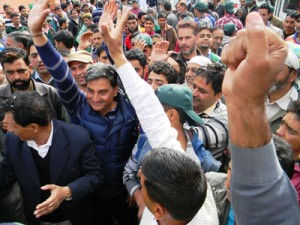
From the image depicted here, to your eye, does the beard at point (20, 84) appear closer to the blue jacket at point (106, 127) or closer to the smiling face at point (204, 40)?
the blue jacket at point (106, 127)

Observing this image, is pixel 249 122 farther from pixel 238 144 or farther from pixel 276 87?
pixel 276 87

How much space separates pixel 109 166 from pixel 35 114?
704mm

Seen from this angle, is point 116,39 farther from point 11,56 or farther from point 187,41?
point 187,41

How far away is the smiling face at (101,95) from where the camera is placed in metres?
2.38

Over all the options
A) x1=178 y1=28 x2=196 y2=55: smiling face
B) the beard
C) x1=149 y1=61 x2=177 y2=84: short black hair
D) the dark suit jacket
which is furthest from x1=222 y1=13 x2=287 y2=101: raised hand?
x1=178 y1=28 x2=196 y2=55: smiling face

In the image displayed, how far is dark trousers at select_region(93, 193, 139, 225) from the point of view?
259 centimetres

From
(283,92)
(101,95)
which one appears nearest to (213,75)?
(283,92)

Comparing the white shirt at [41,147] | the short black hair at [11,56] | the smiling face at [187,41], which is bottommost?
the white shirt at [41,147]

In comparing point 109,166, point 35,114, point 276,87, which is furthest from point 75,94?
point 276,87

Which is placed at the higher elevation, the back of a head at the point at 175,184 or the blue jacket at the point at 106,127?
the back of a head at the point at 175,184

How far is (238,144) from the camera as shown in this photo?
2.16ft

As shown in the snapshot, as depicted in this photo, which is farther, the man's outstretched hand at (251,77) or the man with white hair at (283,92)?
the man with white hair at (283,92)

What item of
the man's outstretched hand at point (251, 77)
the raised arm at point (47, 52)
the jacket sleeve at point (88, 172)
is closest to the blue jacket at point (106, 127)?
the raised arm at point (47, 52)

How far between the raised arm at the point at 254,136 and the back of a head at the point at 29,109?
1570 millimetres
